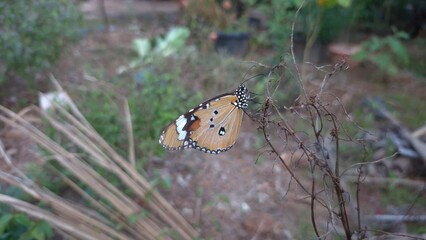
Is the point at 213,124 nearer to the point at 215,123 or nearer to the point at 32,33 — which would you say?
the point at 215,123

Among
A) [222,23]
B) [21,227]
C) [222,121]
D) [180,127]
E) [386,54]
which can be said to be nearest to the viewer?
[222,121]

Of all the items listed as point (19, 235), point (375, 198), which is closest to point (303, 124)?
point (375, 198)

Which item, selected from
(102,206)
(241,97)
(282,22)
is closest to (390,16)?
(282,22)

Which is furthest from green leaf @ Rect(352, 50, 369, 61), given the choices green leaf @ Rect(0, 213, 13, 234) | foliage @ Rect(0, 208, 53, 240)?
green leaf @ Rect(0, 213, 13, 234)

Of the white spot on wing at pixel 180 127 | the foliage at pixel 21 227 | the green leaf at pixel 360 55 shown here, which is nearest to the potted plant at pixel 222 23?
the green leaf at pixel 360 55

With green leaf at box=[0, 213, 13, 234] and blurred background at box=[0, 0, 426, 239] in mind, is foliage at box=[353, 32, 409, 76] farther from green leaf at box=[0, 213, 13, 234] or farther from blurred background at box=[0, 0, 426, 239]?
green leaf at box=[0, 213, 13, 234]

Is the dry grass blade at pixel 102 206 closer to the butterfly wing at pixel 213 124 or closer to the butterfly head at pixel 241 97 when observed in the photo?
the butterfly wing at pixel 213 124
